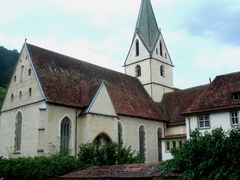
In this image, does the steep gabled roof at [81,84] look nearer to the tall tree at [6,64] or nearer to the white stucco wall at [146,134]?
the white stucco wall at [146,134]

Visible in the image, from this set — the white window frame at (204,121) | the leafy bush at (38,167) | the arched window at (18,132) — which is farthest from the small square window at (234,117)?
the arched window at (18,132)

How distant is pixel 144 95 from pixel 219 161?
30835 millimetres

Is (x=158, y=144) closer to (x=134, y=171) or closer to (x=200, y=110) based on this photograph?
(x=200, y=110)

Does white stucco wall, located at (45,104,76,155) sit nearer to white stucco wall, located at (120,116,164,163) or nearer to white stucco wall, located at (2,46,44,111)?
white stucco wall, located at (2,46,44,111)

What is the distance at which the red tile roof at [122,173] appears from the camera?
1387 cm

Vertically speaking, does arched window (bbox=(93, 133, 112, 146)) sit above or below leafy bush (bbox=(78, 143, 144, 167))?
above

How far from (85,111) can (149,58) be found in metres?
18.2

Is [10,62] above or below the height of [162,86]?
above

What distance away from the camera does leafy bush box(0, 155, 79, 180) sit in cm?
1969

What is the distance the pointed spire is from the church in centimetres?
913

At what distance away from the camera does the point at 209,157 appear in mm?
11914

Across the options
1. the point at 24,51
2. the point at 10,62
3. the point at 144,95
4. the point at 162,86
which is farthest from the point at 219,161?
the point at 10,62

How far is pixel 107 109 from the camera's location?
31844 mm

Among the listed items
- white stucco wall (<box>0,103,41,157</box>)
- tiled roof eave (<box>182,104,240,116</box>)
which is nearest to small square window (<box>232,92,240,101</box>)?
tiled roof eave (<box>182,104,240,116</box>)
